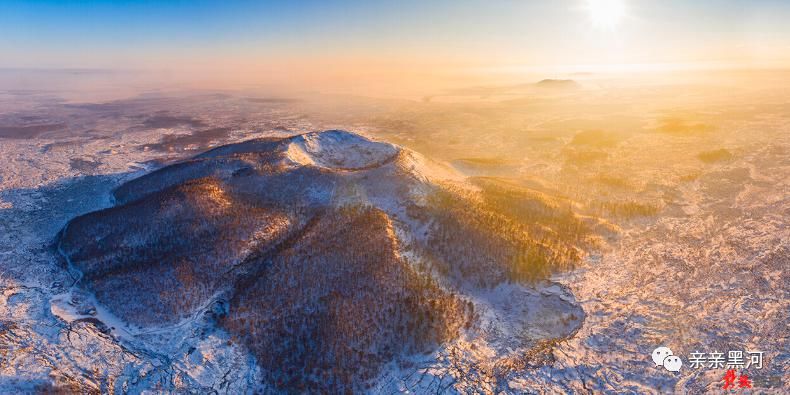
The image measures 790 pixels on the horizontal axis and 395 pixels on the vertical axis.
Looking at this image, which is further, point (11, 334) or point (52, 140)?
point (52, 140)

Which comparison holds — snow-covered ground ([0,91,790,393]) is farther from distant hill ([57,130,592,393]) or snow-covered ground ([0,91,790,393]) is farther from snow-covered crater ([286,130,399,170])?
snow-covered crater ([286,130,399,170])

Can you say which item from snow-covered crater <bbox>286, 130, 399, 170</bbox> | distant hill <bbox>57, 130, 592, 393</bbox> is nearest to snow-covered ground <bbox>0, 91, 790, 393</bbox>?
distant hill <bbox>57, 130, 592, 393</bbox>

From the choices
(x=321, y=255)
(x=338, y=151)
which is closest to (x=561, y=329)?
(x=321, y=255)

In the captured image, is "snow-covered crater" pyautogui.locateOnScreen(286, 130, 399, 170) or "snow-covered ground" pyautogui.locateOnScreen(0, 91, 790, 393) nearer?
"snow-covered ground" pyautogui.locateOnScreen(0, 91, 790, 393)

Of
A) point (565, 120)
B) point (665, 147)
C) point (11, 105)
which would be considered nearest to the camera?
point (665, 147)

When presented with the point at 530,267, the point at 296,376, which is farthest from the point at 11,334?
the point at 530,267

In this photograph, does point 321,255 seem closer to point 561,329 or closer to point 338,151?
point 561,329

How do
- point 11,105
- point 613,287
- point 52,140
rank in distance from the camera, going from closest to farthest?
point 613,287 < point 52,140 < point 11,105

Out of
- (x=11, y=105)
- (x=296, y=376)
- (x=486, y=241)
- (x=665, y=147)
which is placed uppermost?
(x=11, y=105)

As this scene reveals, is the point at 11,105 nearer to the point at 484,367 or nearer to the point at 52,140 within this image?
the point at 52,140
